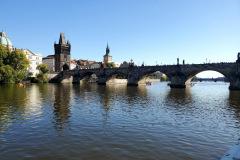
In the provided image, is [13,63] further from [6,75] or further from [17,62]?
[6,75]

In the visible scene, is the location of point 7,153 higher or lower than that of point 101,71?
lower

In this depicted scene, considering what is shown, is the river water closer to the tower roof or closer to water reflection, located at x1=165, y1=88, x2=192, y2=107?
water reflection, located at x1=165, y1=88, x2=192, y2=107

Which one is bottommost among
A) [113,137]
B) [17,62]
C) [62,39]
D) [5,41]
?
[113,137]

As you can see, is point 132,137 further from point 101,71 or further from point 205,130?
point 101,71

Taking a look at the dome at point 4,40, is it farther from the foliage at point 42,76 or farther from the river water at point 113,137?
the river water at point 113,137

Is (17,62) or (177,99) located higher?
(17,62)

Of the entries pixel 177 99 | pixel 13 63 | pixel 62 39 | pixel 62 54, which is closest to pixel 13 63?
pixel 13 63

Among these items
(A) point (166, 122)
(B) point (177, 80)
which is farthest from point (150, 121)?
(B) point (177, 80)

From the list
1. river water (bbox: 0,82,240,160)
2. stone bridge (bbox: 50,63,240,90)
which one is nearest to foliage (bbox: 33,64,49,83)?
stone bridge (bbox: 50,63,240,90)

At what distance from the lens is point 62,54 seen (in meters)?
132

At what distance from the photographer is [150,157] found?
8609mm

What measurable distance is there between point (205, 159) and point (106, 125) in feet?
23.6

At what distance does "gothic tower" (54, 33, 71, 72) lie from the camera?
432 ft

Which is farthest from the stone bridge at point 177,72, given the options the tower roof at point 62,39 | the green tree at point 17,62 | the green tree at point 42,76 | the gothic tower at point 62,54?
the tower roof at point 62,39
